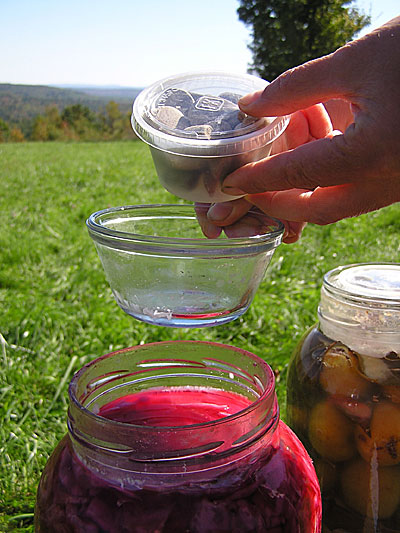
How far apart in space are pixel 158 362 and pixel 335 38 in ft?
88.1

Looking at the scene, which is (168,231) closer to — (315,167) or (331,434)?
(315,167)

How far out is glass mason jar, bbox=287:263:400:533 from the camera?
1295mm

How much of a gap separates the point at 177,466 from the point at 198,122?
24.7 inches

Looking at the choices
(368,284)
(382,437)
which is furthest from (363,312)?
(382,437)

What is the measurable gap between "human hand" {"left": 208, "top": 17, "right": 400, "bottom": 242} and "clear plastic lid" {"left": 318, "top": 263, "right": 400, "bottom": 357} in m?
0.22

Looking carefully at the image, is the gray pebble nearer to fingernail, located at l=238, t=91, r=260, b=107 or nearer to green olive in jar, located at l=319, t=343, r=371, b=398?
fingernail, located at l=238, t=91, r=260, b=107

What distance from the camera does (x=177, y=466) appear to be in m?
0.95

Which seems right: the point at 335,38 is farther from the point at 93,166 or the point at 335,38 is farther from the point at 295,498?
the point at 295,498

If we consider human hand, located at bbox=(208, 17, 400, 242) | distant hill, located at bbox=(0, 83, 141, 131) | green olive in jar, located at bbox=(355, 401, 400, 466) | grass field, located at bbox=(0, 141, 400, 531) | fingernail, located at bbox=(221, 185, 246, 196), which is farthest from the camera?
distant hill, located at bbox=(0, 83, 141, 131)

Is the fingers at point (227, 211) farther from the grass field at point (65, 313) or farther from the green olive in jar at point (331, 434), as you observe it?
the grass field at point (65, 313)

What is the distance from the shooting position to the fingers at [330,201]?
1.21m

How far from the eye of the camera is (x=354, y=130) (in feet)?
3.57

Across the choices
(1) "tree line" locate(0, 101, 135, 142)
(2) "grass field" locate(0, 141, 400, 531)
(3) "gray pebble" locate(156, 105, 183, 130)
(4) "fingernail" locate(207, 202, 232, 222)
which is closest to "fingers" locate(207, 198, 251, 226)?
(4) "fingernail" locate(207, 202, 232, 222)

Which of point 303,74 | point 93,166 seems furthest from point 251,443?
point 93,166
